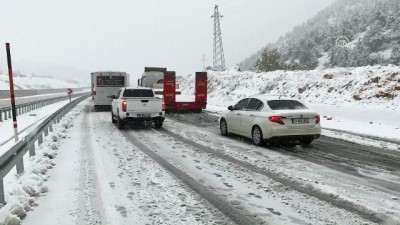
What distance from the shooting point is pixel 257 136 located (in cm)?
1078

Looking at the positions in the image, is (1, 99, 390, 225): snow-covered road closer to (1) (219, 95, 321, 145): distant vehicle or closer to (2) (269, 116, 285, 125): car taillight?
(1) (219, 95, 321, 145): distant vehicle

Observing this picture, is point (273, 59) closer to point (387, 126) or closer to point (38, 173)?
point (387, 126)

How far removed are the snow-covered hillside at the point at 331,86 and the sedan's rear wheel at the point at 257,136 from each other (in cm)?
913

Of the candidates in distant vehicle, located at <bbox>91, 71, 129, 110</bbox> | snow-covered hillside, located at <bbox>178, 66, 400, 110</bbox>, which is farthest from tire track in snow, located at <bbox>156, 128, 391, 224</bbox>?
distant vehicle, located at <bbox>91, 71, 129, 110</bbox>

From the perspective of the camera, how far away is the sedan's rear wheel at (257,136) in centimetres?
1059

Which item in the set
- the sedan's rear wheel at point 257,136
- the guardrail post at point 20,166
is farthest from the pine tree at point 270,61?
the guardrail post at point 20,166

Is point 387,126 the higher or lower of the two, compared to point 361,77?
lower

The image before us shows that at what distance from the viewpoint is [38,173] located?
711cm

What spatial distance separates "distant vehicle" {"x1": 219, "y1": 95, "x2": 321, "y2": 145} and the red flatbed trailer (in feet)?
41.0

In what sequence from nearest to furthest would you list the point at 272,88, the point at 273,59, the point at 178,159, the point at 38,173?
the point at 38,173
the point at 178,159
the point at 272,88
the point at 273,59

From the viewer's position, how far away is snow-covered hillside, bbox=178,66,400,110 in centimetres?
1847

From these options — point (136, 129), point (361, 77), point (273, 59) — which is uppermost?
point (273, 59)

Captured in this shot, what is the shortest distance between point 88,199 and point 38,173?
1.96 m

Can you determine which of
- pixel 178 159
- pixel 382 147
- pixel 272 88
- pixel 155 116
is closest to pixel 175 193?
pixel 178 159
